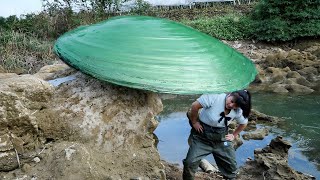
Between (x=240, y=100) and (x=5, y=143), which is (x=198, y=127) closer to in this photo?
(x=240, y=100)

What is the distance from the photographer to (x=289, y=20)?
1938 cm

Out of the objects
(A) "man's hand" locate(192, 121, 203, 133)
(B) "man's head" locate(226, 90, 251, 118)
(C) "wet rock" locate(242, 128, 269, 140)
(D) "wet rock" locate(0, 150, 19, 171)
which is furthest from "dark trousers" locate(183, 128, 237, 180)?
(C) "wet rock" locate(242, 128, 269, 140)

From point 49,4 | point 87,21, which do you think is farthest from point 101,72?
point 49,4

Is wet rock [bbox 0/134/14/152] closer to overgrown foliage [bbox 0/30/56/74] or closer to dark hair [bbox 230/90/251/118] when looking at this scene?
dark hair [bbox 230/90/251/118]

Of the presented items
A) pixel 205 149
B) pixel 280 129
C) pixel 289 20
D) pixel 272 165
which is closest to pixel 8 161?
pixel 205 149

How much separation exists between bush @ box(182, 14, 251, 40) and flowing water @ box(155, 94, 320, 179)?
22.6 ft

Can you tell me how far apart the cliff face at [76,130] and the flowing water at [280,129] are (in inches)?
142

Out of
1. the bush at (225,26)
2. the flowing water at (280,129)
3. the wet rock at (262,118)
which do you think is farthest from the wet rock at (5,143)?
the bush at (225,26)

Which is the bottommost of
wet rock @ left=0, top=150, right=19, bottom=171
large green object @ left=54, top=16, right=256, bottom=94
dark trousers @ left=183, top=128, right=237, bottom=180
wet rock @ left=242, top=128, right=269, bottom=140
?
wet rock @ left=242, top=128, right=269, bottom=140

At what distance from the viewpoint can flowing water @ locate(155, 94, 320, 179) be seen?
8.02 meters

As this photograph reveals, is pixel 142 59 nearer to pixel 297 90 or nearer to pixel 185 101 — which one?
pixel 185 101

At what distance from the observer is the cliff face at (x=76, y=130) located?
3.76 meters

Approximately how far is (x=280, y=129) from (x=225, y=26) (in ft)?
37.1

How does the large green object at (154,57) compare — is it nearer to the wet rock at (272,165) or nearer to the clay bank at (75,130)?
the clay bank at (75,130)
